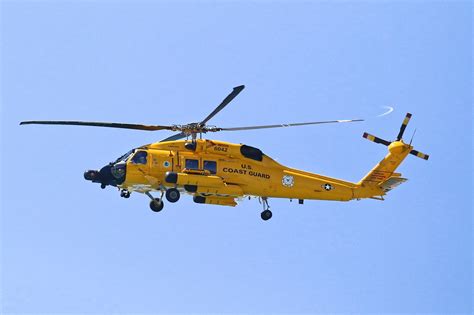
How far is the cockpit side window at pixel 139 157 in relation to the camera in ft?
90.8

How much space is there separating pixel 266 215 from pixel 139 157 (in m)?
5.11

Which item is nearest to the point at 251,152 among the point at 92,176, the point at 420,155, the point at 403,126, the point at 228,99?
the point at 228,99

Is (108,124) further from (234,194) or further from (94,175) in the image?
(234,194)

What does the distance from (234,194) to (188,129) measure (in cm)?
282

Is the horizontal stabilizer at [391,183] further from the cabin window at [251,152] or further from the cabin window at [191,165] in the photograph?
the cabin window at [191,165]

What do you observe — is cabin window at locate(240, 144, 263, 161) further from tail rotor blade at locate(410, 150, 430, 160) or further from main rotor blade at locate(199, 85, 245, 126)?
tail rotor blade at locate(410, 150, 430, 160)

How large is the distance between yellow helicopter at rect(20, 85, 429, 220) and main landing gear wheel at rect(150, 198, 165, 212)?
0.08ft

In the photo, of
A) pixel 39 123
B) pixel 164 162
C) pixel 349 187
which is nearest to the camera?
pixel 39 123

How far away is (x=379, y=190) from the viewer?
98.7ft

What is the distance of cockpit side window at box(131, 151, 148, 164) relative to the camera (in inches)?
1090

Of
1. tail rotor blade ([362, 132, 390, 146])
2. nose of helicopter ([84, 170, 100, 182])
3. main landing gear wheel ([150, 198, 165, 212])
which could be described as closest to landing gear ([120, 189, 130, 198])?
main landing gear wheel ([150, 198, 165, 212])

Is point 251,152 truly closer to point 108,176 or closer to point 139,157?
point 139,157

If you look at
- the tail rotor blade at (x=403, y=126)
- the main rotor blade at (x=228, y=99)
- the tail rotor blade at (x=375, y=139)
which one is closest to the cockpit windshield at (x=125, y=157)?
the main rotor blade at (x=228, y=99)

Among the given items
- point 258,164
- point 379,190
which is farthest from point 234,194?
point 379,190
